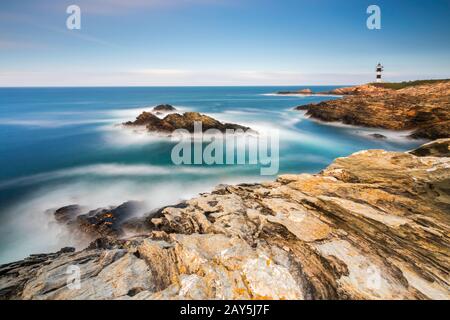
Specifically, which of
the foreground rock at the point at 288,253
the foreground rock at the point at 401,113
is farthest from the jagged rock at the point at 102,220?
the foreground rock at the point at 401,113

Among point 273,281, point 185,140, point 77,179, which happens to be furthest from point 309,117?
point 273,281

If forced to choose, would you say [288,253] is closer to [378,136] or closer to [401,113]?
[378,136]

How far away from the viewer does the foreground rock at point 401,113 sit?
24844mm

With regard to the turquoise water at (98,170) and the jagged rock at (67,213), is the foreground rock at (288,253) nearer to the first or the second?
the jagged rock at (67,213)

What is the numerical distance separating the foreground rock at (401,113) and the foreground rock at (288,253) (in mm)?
22619

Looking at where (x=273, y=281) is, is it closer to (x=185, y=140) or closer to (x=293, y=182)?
(x=293, y=182)

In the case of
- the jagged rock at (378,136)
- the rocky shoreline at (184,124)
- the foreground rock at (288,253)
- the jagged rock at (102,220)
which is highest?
the rocky shoreline at (184,124)
